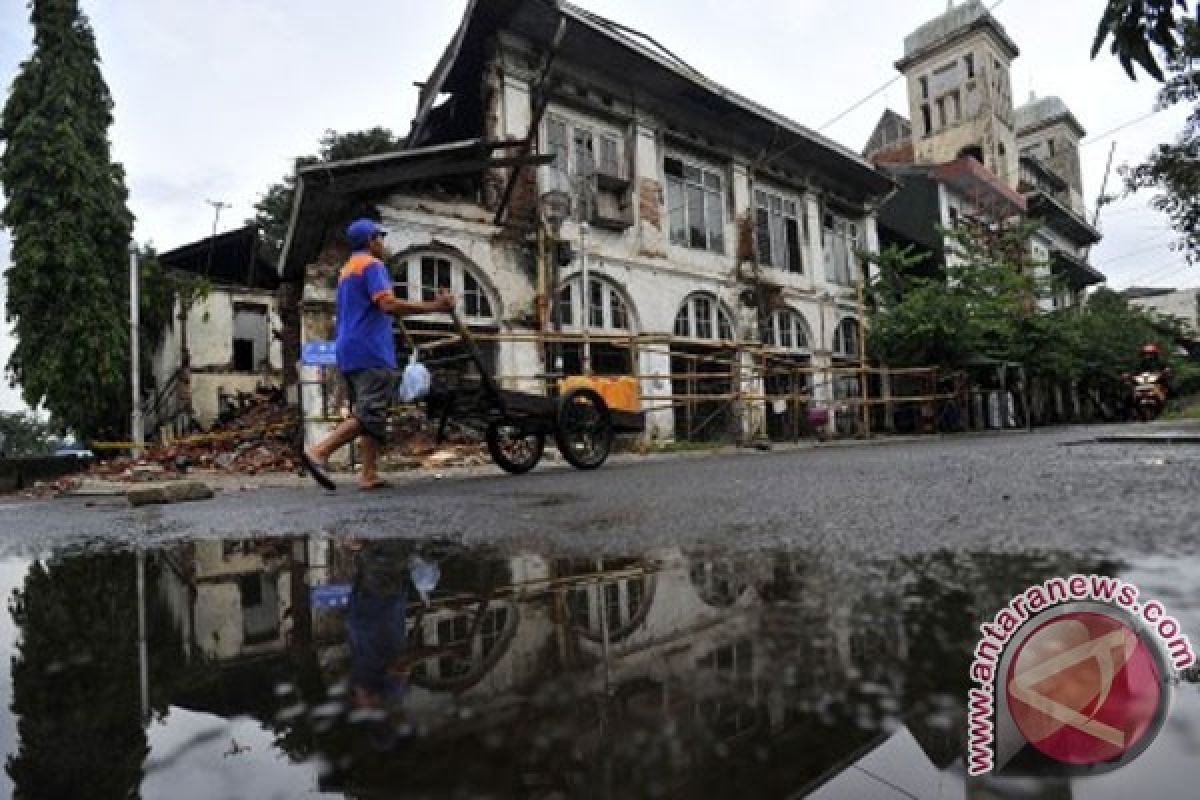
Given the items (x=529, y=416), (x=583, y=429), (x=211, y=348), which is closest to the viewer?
(x=529, y=416)

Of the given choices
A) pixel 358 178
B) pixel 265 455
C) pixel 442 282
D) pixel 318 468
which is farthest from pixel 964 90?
pixel 318 468

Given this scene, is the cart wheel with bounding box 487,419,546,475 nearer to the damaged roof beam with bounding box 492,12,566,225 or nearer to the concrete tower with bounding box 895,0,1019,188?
the damaged roof beam with bounding box 492,12,566,225

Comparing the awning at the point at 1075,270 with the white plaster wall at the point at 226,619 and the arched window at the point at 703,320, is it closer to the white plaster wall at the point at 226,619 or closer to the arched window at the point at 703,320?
the arched window at the point at 703,320

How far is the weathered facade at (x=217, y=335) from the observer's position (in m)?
18.3

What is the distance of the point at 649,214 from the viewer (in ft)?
43.5

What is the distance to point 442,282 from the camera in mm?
10703

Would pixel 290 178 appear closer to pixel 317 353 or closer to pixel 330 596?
pixel 317 353

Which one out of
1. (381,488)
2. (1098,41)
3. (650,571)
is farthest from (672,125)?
(650,571)

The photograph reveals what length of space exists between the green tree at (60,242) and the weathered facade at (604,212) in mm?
10551

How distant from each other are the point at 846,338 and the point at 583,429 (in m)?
13.5

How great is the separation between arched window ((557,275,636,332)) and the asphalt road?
25.7ft

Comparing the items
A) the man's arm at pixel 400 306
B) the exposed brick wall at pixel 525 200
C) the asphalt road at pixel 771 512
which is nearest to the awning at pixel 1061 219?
the exposed brick wall at pixel 525 200

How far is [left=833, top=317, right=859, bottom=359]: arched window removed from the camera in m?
17.3

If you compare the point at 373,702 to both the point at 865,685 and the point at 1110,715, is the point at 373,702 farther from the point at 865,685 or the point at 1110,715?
the point at 1110,715
